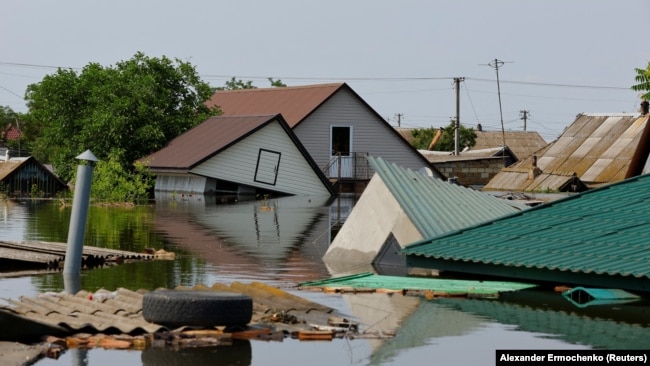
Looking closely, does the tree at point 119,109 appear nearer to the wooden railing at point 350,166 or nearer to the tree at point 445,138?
the wooden railing at point 350,166

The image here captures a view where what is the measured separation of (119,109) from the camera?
5222 centimetres

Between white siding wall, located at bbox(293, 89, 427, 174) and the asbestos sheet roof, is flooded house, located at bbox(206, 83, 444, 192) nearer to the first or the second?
white siding wall, located at bbox(293, 89, 427, 174)

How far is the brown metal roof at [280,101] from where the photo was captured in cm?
5669

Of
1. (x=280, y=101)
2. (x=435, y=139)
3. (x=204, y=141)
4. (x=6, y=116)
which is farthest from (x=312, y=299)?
(x=6, y=116)

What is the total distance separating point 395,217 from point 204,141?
3116 cm

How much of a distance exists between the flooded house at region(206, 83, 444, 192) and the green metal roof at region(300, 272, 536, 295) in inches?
1441

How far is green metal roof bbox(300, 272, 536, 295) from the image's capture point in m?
17.6

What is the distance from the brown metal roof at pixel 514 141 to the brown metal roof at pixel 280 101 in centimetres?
2822

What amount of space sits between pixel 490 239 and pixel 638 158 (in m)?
9.61

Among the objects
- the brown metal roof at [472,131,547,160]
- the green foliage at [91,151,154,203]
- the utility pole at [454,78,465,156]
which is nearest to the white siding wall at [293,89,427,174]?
the green foliage at [91,151,154,203]

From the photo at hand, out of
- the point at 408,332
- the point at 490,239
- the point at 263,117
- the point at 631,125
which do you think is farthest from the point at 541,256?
the point at 263,117

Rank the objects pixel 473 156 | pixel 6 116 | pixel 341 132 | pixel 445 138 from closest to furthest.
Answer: pixel 341 132 < pixel 473 156 < pixel 445 138 < pixel 6 116

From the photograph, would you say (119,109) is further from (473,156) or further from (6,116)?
(6,116)

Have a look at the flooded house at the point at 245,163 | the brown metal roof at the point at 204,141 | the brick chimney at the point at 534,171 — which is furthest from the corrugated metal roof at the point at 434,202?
the flooded house at the point at 245,163
